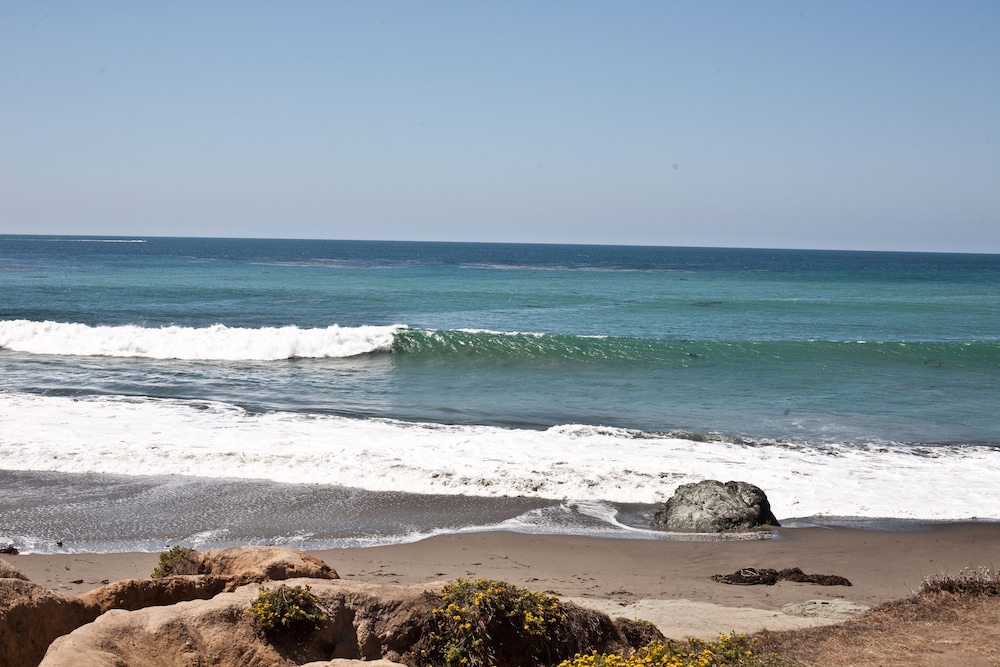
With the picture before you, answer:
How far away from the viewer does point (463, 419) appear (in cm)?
1691

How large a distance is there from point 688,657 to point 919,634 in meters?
2.27

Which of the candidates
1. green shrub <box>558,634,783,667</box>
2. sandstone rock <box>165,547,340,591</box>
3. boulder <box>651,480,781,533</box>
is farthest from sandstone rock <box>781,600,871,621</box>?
sandstone rock <box>165,547,340,591</box>

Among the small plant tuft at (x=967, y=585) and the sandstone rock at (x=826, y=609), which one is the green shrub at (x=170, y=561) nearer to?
the sandstone rock at (x=826, y=609)

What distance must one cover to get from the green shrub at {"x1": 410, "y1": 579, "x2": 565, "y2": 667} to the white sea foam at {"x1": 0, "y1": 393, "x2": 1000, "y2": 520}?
19.1 feet

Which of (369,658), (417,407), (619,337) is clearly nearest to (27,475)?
(417,407)

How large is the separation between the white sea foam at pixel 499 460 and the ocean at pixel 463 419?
0.06 meters

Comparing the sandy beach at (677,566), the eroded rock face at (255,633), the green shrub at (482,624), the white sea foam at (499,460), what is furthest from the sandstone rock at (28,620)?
the white sea foam at (499,460)

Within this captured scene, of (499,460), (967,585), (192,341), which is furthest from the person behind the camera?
(192,341)

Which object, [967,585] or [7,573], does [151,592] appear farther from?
[967,585]

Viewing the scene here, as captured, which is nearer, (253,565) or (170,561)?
(253,565)

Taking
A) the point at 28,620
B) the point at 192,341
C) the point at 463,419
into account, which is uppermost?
the point at 28,620

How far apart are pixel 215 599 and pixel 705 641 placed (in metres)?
3.67

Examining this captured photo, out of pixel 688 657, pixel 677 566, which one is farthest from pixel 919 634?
pixel 677 566

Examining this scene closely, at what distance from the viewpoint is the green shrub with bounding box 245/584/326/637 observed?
17.2ft
